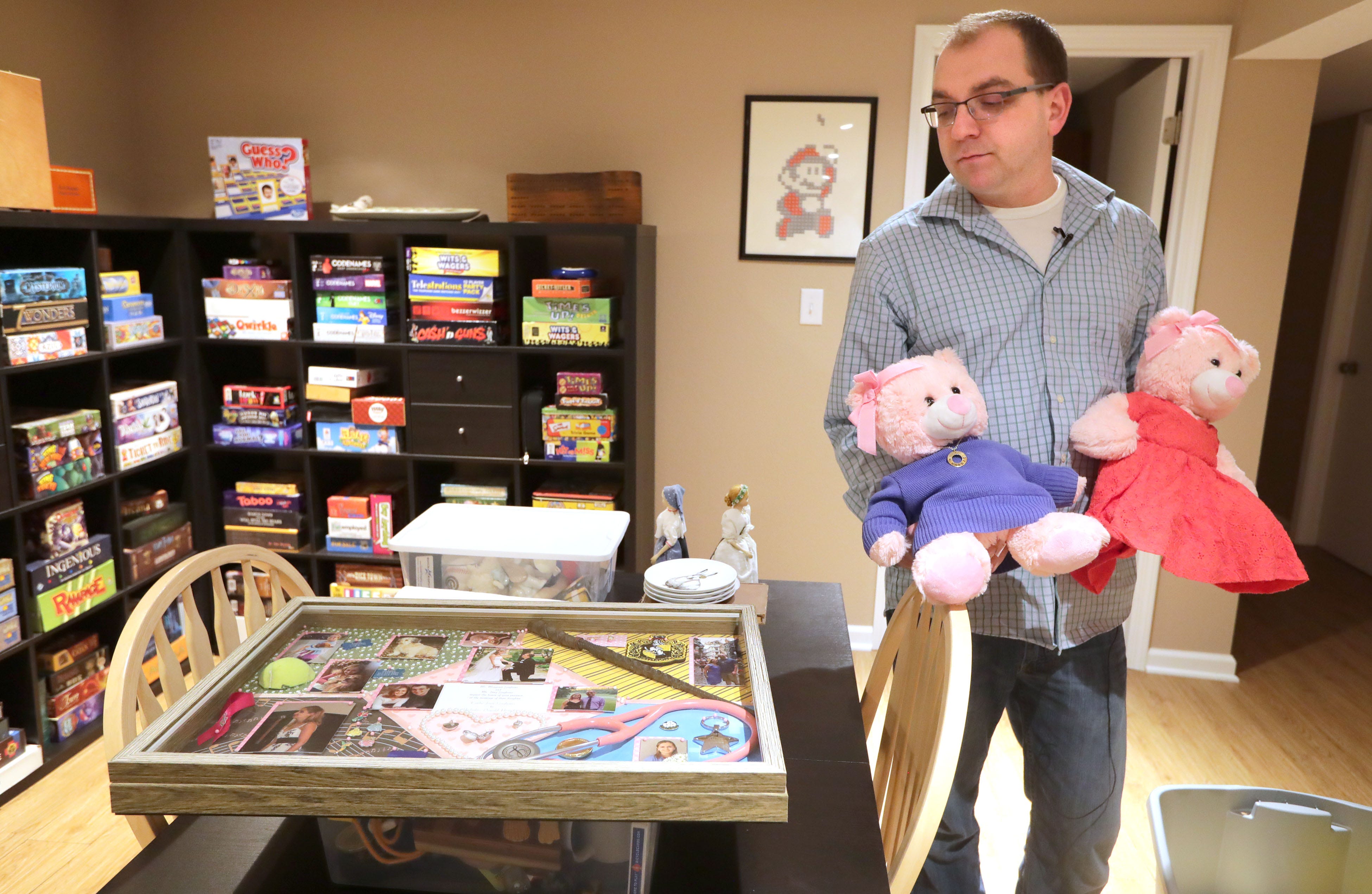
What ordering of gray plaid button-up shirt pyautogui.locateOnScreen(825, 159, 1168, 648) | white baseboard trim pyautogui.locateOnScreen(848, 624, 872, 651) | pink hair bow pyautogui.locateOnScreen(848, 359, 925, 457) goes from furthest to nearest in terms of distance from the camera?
white baseboard trim pyautogui.locateOnScreen(848, 624, 872, 651)
gray plaid button-up shirt pyautogui.locateOnScreen(825, 159, 1168, 648)
pink hair bow pyautogui.locateOnScreen(848, 359, 925, 457)

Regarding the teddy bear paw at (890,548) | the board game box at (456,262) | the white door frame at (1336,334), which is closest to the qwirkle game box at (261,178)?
the board game box at (456,262)

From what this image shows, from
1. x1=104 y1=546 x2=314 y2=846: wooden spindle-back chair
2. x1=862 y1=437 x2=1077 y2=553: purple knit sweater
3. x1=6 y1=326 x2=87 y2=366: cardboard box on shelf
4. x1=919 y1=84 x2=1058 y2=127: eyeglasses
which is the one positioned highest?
x1=919 y1=84 x2=1058 y2=127: eyeglasses

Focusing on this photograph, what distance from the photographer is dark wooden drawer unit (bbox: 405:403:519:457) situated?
2.84m

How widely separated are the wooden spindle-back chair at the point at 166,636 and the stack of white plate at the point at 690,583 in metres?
0.56

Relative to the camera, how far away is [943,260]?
1345 millimetres

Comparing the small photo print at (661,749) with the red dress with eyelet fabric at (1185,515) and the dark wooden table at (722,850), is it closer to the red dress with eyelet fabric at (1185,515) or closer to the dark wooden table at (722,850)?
the dark wooden table at (722,850)

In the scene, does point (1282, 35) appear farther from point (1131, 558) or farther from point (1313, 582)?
point (1313, 582)

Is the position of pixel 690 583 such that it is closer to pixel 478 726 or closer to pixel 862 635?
pixel 478 726

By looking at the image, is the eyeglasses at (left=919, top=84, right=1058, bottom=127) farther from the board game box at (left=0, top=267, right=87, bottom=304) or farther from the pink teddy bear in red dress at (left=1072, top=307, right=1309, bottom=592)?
the board game box at (left=0, top=267, right=87, bottom=304)

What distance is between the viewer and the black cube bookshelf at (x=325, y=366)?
8.46 ft

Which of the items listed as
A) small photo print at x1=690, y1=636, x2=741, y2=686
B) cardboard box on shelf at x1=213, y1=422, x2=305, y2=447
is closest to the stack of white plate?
small photo print at x1=690, y1=636, x2=741, y2=686

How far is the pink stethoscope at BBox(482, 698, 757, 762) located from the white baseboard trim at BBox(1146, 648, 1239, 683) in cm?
264

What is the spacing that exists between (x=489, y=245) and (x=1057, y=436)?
2161 mm

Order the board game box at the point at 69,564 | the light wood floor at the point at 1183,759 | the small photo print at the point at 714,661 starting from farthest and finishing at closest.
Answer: the board game box at the point at 69,564
the light wood floor at the point at 1183,759
the small photo print at the point at 714,661
